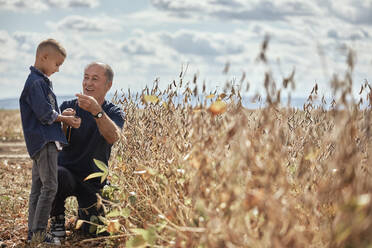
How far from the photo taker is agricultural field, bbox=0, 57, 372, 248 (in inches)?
69.4

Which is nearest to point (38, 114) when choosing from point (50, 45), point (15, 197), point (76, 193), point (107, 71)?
point (50, 45)

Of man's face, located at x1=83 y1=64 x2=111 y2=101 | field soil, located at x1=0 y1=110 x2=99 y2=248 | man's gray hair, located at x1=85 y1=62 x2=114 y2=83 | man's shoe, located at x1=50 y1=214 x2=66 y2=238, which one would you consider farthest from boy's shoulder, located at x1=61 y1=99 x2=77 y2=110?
field soil, located at x1=0 y1=110 x2=99 y2=248

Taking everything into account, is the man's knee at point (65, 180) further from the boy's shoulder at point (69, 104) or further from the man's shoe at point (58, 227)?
the boy's shoulder at point (69, 104)

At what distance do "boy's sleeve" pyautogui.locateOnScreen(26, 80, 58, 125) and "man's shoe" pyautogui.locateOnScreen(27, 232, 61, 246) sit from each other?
96 centimetres

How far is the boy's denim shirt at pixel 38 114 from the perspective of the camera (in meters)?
3.95

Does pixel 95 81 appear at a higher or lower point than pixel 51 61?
lower

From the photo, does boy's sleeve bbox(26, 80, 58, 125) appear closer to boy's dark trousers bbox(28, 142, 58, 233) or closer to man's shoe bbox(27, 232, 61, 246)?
boy's dark trousers bbox(28, 142, 58, 233)

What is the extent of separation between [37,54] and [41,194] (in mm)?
1196

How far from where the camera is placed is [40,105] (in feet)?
12.9

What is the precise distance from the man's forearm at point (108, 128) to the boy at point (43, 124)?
21 centimetres

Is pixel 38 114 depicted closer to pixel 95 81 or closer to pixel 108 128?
pixel 108 128

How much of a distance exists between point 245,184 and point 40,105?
85.4 inches

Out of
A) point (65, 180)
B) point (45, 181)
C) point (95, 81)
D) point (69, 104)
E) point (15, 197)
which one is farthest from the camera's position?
point (15, 197)

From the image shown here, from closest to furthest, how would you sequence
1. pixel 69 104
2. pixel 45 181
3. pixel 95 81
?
pixel 45 181 < pixel 95 81 < pixel 69 104
